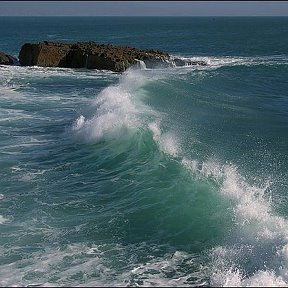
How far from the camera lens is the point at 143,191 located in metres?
13.3

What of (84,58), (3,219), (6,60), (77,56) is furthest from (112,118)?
(6,60)

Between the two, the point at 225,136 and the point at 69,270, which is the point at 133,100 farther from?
the point at 69,270

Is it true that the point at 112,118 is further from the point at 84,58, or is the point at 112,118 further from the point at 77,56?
the point at 77,56

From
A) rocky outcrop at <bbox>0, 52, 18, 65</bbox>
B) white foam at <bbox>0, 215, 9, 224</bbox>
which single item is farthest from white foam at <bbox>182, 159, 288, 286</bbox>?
rocky outcrop at <bbox>0, 52, 18, 65</bbox>

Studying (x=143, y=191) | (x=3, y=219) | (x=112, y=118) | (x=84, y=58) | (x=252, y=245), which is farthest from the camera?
(x=84, y=58)

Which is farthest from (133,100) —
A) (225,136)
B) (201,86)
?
(201,86)

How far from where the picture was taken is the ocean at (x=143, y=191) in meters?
9.30

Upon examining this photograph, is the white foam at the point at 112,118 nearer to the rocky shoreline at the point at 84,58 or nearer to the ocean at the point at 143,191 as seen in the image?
the ocean at the point at 143,191

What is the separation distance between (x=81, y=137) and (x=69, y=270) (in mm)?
9784

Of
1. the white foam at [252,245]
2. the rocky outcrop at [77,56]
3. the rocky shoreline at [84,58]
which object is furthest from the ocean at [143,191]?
the rocky outcrop at [77,56]

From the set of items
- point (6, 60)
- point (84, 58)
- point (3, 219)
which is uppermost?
point (84, 58)

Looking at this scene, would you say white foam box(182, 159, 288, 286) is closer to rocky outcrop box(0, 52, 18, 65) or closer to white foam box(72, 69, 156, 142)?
white foam box(72, 69, 156, 142)

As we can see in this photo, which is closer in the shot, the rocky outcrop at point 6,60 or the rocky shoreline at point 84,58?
the rocky shoreline at point 84,58

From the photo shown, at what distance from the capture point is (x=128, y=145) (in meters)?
17.0
